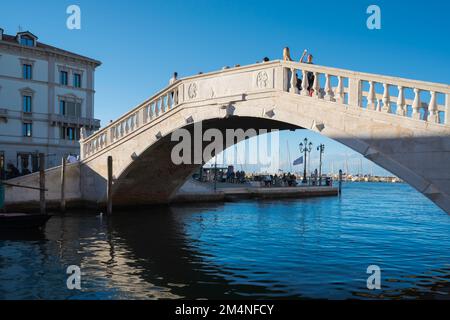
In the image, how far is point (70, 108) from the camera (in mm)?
32656

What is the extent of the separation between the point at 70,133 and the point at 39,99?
328cm

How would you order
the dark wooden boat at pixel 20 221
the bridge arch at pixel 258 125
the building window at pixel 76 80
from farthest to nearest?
1. the building window at pixel 76 80
2. the dark wooden boat at pixel 20 221
3. the bridge arch at pixel 258 125

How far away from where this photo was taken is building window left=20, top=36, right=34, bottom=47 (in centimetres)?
3039

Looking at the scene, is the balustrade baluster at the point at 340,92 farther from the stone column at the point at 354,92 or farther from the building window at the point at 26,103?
the building window at the point at 26,103

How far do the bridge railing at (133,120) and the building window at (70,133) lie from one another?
14688 mm

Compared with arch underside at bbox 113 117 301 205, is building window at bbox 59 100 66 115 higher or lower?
higher

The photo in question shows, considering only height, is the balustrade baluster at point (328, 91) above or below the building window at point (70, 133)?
below

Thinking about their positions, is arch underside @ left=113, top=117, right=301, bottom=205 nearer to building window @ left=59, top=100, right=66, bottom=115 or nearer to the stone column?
the stone column

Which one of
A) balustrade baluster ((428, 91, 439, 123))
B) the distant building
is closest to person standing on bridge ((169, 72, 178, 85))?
balustrade baluster ((428, 91, 439, 123))

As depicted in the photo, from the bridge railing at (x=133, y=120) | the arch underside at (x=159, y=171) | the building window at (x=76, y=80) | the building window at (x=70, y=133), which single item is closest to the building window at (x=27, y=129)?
the building window at (x=70, y=133)

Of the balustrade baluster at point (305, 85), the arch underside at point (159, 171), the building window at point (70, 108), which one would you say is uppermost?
the building window at point (70, 108)

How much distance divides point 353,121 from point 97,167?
11906 millimetres

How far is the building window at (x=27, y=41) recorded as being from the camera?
99.7 ft

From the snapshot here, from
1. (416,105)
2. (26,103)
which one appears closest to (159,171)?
(416,105)
